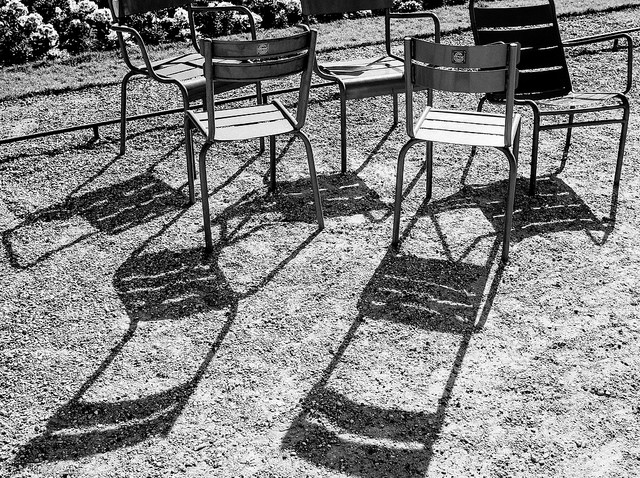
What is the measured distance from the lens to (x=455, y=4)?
34.2ft

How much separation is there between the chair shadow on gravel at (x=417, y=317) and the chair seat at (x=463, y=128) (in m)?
0.56

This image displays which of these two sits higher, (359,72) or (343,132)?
(359,72)

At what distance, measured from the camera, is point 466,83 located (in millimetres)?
4164

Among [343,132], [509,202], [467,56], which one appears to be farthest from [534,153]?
[467,56]

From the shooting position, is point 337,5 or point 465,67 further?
point 337,5

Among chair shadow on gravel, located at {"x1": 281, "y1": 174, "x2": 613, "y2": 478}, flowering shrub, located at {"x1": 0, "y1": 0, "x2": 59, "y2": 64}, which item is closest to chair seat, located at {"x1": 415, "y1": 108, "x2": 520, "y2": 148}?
chair shadow on gravel, located at {"x1": 281, "y1": 174, "x2": 613, "y2": 478}

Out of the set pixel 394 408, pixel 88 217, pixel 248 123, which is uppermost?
pixel 248 123

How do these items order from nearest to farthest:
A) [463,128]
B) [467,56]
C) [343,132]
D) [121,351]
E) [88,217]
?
[121,351]
[467,56]
[463,128]
[88,217]
[343,132]

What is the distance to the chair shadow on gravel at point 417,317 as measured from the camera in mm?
3299

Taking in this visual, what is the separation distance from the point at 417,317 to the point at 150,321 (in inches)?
49.4

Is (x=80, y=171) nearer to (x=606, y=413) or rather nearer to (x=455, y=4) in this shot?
(x=606, y=413)

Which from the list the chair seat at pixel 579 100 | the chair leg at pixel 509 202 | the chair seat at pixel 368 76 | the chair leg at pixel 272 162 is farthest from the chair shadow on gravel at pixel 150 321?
the chair seat at pixel 579 100

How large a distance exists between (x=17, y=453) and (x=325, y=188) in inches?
108

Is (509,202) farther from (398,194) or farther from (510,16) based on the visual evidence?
(510,16)
